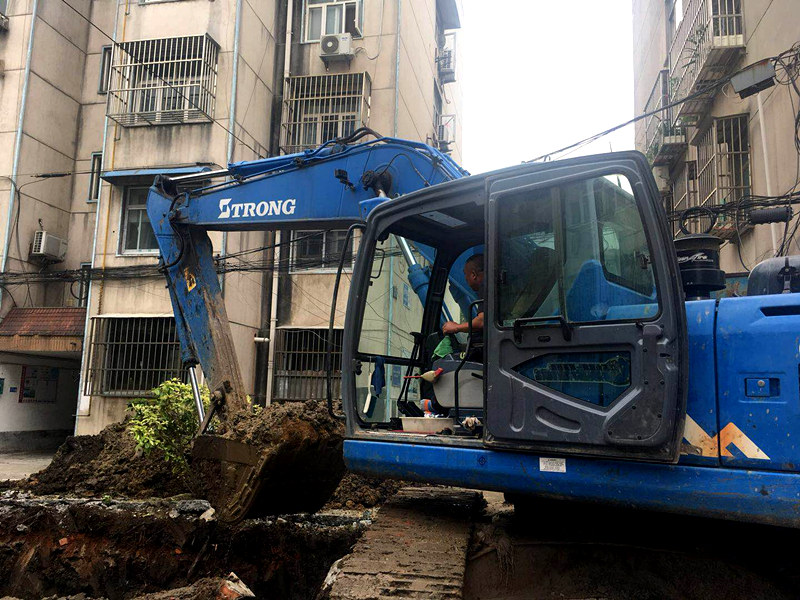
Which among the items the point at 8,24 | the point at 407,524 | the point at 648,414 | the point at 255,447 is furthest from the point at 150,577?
the point at 8,24

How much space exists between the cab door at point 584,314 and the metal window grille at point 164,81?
11171mm

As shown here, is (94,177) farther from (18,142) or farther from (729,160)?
(729,160)

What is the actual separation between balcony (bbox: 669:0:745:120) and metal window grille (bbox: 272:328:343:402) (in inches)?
315

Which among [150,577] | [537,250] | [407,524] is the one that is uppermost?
[537,250]

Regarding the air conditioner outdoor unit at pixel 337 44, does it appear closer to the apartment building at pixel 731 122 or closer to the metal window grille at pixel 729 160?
the apartment building at pixel 731 122

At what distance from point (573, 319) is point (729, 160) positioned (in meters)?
9.09

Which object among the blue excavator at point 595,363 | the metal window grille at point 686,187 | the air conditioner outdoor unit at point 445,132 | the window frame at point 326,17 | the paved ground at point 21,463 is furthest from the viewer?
the air conditioner outdoor unit at point 445,132

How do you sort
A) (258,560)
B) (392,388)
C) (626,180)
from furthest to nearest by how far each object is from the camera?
(258,560) → (392,388) → (626,180)

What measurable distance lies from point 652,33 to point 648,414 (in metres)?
17.6

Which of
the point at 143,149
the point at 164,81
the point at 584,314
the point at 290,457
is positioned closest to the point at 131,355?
the point at 143,149

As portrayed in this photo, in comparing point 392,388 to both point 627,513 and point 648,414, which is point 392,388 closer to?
point 627,513

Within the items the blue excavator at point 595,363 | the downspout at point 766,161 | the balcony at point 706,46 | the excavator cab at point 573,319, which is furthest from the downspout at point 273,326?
the excavator cab at point 573,319

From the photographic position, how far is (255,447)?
4.55 metres

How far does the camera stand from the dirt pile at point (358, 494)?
6809 mm
